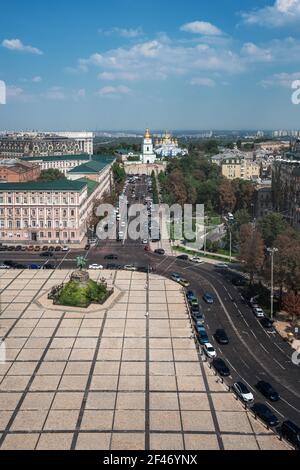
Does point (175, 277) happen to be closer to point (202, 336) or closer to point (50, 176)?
point (202, 336)

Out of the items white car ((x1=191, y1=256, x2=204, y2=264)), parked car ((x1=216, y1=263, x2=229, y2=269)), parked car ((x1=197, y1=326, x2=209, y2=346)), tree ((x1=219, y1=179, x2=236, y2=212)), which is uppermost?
tree ((x1=219, y1=179, x2=236, y2=212))

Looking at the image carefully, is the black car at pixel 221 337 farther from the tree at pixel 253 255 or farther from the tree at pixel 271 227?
the tree at pixel 271 227

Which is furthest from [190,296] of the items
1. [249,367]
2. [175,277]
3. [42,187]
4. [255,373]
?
[42,187]

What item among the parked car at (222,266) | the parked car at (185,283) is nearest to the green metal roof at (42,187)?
the parked car at (222,266)

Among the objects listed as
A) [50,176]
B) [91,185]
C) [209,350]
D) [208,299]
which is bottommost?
[209,350]

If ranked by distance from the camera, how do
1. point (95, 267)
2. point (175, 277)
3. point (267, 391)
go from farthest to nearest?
point (95, 267) < point (175, 277) < point (267, 391)

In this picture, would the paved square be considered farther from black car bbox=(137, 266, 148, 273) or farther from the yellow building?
the yellow building

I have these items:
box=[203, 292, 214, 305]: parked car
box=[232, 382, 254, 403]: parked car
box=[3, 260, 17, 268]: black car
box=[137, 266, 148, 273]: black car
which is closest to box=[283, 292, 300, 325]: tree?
box=[203, 292, 214, 305]: parked car
